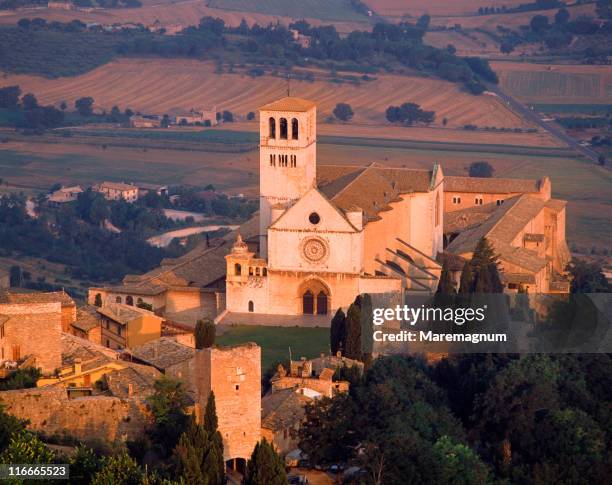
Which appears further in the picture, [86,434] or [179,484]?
[86,434]

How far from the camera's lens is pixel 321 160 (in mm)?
118625

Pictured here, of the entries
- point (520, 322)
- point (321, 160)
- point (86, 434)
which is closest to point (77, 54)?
point (321, 160)

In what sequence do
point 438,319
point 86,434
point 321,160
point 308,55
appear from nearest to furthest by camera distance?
point 86,434, point 438,319, point 321,160, point 308,55

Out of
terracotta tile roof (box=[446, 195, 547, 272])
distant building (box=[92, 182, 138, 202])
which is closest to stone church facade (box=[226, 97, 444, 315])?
terracotta tile roof (box=[446, 195, 547, 272])

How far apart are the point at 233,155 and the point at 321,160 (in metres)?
13.9

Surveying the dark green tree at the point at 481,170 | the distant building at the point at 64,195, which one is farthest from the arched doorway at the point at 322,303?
the distant building at the point at 64,195

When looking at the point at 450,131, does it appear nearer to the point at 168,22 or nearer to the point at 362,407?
the point at 168,22

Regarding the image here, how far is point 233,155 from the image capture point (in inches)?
5172

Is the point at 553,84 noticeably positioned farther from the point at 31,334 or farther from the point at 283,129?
the point at 31,334

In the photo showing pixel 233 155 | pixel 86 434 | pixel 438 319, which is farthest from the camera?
pixel 233 155

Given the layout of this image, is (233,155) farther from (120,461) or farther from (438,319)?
(120,461)

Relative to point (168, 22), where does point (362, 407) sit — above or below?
above

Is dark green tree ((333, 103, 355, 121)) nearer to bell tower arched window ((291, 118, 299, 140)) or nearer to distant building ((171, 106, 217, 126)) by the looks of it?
distant building ((171, 106, 217, 126))

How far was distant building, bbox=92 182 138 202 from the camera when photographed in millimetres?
118812
